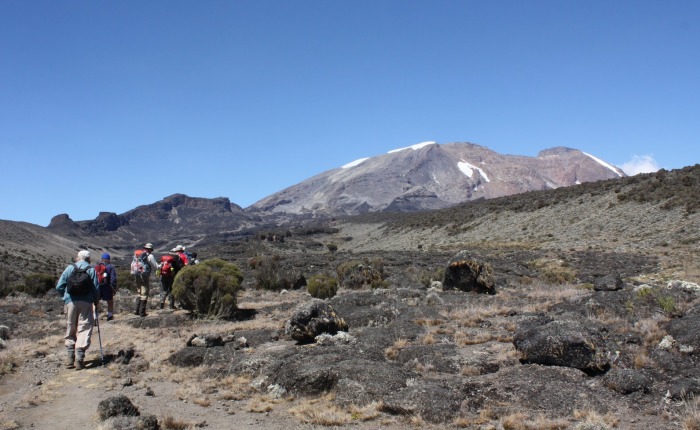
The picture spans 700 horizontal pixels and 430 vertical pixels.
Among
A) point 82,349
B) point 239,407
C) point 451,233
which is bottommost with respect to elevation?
point 239,407

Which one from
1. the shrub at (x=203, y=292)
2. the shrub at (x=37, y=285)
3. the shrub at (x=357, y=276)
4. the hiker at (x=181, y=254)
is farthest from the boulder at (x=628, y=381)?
the shrub at (x=37, y=285)

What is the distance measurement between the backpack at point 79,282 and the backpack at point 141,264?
473 centimetres

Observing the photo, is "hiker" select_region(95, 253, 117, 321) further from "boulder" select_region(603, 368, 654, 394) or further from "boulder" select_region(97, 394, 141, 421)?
"boulder" select_region(603, 368, 654, 394)

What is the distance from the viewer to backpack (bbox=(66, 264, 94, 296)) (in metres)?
8.23

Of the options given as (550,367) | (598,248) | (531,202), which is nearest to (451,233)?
(531,202)

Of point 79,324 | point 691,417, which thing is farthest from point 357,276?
point 691,417

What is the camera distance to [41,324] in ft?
42.2

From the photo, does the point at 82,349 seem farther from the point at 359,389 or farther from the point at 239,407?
the point at 359,389

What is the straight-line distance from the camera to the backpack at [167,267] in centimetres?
1399

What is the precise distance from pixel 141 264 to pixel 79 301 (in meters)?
4.89

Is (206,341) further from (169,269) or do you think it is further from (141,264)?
(169,269)

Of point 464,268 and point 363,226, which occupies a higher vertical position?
point 363,226

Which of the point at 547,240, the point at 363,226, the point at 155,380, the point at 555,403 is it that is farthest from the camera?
the point at 363,226

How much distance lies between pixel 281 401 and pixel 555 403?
3.36m
